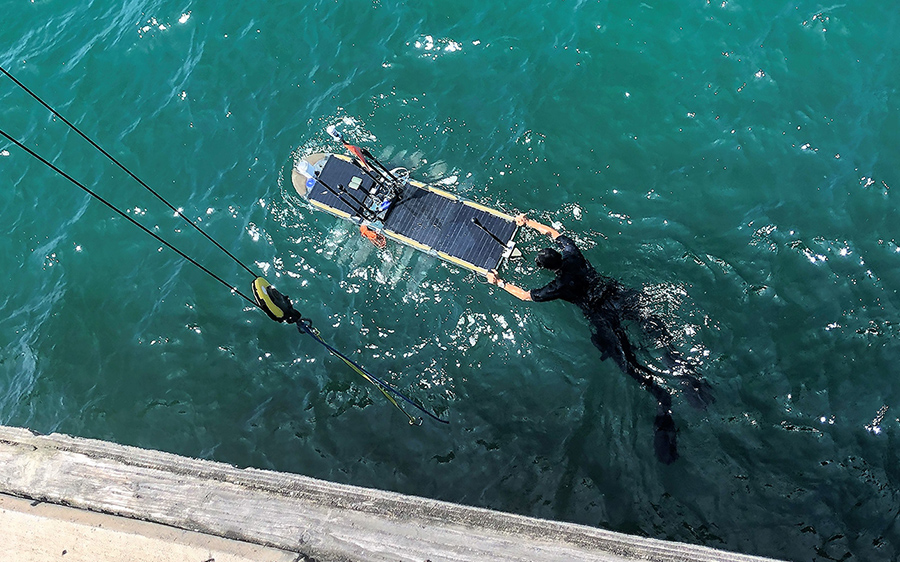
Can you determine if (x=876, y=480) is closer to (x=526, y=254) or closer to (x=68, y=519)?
(x=526, y=254)

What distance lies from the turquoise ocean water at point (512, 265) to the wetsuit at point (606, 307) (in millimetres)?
354

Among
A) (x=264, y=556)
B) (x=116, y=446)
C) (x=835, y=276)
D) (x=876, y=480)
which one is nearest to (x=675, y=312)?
A: (x=835, y=276)

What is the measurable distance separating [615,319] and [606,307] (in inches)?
12.6

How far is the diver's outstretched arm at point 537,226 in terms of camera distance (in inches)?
515

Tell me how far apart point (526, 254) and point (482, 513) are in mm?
6705

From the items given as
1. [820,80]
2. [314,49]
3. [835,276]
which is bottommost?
[835,276]

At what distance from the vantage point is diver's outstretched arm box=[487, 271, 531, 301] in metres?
12.7

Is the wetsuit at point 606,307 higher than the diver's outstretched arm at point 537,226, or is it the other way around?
the diver's outstretched arm at point 537,226

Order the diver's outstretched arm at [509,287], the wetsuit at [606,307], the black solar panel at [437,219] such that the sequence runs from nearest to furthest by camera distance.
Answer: the wetsuit at [606,307] → the diver's outstretched arm at [509,287] → the black solar panel at [437,219]

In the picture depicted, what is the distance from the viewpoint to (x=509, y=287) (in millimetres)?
13008

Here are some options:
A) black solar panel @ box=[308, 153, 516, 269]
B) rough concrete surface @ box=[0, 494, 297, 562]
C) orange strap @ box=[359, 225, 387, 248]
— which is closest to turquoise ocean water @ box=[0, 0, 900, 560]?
orange strap @ box=[359, 225, 387, 248]

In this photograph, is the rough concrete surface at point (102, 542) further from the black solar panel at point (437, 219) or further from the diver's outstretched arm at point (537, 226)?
the diver's outstretched arm at point (537, 226)

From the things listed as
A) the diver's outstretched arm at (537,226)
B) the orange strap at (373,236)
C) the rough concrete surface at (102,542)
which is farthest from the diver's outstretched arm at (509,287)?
the rough concrete surface at (102,542)

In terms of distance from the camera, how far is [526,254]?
1377 centimetres
